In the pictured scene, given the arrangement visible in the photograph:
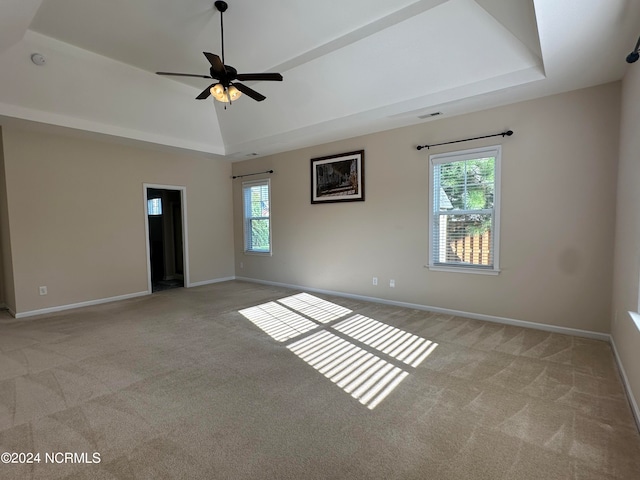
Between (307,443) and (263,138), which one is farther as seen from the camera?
(263,138)

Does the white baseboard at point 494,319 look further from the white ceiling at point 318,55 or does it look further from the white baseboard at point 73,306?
the white baseboard at point 73,306

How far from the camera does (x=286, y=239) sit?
20.7 ft

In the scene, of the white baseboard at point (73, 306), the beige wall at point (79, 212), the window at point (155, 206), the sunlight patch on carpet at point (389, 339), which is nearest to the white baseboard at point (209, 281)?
the beige wall at point (79, 212)

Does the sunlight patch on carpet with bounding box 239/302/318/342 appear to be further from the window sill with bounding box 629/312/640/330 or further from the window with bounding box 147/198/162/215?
the window with bounding box 147/198/162/215

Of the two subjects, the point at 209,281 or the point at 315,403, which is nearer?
the point at 315,403

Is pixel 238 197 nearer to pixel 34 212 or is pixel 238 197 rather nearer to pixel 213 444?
pixel 34 212

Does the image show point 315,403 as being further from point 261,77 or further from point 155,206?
point 155,206

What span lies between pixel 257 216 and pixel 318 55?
378 centimetres

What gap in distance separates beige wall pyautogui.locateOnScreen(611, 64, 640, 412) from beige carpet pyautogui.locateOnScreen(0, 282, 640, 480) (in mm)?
291

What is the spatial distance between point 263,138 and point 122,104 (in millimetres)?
2192

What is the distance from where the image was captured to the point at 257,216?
6891 mm

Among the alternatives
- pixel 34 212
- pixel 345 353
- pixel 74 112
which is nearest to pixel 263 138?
pixel 74 112

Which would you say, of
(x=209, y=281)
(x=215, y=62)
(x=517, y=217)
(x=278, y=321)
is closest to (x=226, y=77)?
(x=215, y=62)

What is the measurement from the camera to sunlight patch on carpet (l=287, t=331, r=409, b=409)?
246 centimetres
